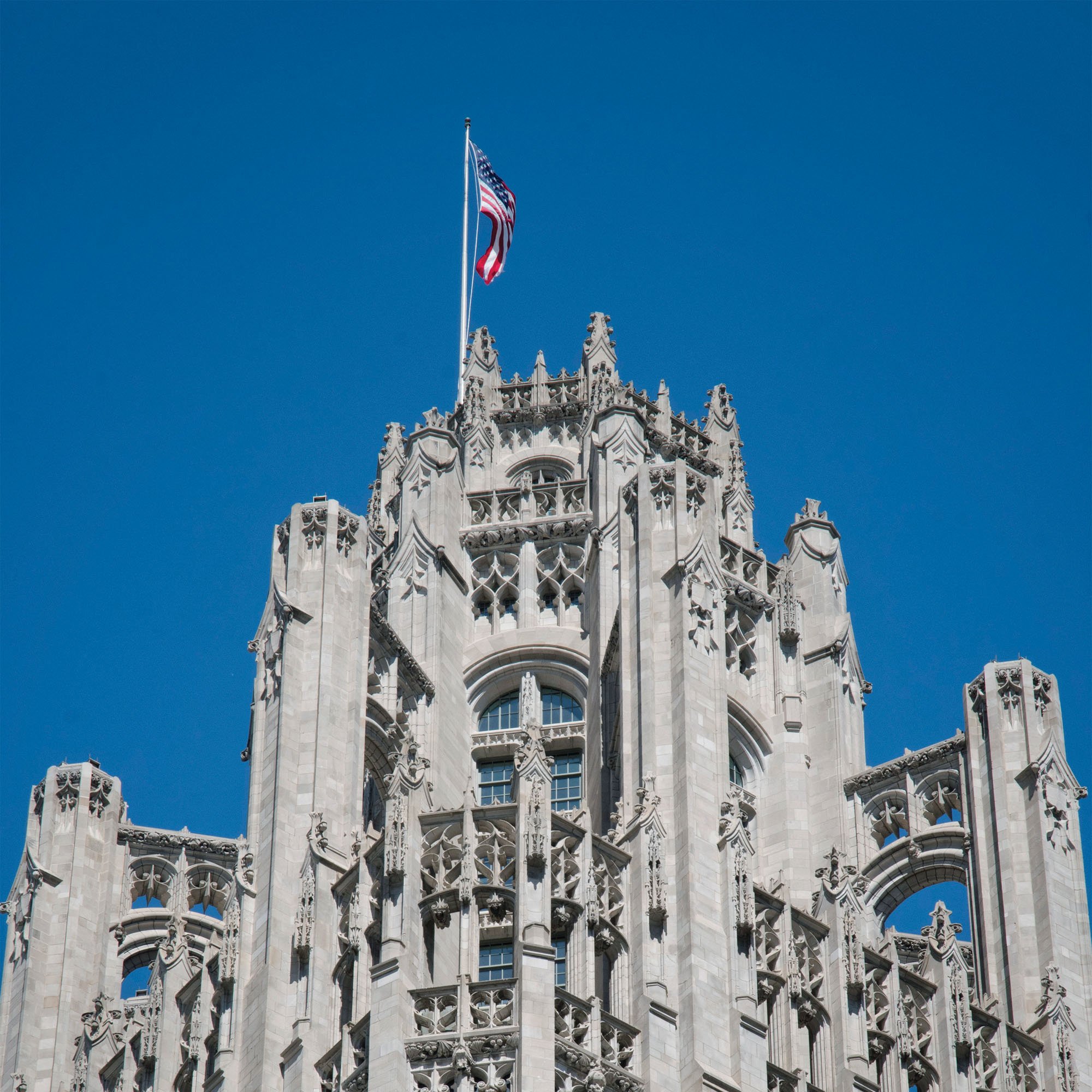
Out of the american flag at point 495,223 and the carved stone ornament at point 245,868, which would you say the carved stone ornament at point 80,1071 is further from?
the american flag at point 495,223

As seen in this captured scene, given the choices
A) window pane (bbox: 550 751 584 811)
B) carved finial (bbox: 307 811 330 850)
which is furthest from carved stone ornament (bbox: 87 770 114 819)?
window pane (bbox: 550 751 584 811)

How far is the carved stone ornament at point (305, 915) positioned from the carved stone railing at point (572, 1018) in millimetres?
5618

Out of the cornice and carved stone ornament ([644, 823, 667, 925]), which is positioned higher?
the cornice

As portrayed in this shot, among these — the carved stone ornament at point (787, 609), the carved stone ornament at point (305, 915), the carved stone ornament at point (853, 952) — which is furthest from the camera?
the carved stone ornament at point (787, 609)

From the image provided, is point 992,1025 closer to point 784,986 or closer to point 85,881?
point 784,986

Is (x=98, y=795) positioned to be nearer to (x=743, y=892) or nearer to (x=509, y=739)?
(x=509, y=739)

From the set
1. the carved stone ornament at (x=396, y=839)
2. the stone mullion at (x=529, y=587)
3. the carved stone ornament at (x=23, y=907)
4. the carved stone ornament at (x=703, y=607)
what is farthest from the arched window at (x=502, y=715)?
the carved stone ornament at (x=396, y=839)

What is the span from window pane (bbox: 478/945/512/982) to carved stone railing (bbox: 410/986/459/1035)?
3196 mm

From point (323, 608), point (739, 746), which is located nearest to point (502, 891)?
point (323, 608)

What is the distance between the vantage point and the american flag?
95688 millimetres

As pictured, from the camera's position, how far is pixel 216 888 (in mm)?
80125

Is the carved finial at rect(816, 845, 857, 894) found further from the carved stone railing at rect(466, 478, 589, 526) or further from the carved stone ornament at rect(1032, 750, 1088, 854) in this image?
the carved stone railing at rect(466, 478, 589, 526)

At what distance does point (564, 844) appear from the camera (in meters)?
68.6

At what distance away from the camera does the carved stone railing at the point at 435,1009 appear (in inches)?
2574
